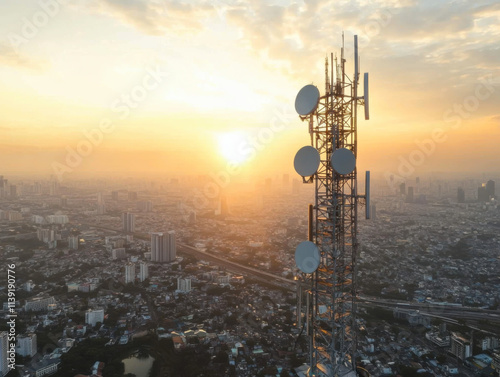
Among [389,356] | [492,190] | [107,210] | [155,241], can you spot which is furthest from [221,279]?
[492,190]

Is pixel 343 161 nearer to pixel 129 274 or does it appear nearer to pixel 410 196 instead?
pixel 129 274

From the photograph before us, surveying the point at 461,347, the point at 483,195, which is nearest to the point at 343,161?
the point at 461,347

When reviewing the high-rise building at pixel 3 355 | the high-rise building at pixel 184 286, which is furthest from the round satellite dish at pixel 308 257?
the high-rise building at pixel 184 286

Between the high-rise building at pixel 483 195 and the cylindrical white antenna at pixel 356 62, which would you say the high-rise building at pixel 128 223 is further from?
the high-rise building at pixel 483 195

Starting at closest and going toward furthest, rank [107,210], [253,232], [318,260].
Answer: [318,260] → [253,232] → [107,210]

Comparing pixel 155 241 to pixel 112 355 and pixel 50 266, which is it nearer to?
pixel 50 266

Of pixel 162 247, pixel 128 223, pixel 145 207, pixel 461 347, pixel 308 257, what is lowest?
pixel 461 347
